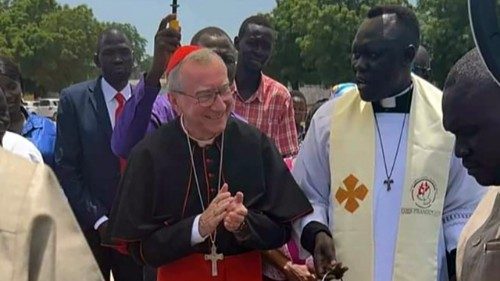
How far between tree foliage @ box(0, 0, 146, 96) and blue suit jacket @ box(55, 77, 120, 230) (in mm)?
47273

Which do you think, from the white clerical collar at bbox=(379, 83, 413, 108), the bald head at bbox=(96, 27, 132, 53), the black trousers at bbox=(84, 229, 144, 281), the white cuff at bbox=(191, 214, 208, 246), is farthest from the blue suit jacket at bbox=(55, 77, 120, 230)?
the white clerical collar at bbox=(379, 83, 413, 108)

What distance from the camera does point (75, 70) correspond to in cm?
5328

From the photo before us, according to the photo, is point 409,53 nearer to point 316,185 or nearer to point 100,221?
point 316,185

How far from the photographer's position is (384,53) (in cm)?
344

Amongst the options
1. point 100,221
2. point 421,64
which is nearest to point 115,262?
point 100,221

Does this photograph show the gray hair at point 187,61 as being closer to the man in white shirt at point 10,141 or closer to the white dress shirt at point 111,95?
the man in white shirt at point 10,141

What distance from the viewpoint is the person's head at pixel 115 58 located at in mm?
5574

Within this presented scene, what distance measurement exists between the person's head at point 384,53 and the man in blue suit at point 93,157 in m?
2.09

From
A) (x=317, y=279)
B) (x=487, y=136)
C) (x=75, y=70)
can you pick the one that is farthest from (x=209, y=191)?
(x=75, y=70)

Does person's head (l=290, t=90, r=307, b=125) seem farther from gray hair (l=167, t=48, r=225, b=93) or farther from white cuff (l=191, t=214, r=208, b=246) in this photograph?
white cuff (l=191, t=214, r=208, b=246)

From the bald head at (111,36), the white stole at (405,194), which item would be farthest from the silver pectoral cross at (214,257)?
the bald head at (111,36)

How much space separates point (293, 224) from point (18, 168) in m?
2.13

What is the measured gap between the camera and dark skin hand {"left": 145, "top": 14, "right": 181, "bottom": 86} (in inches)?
161

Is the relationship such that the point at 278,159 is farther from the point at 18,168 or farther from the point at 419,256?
the point at 18,168
